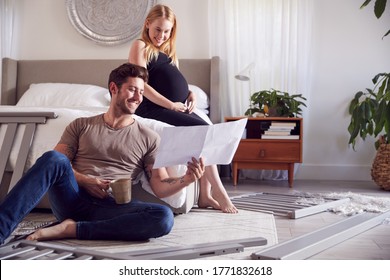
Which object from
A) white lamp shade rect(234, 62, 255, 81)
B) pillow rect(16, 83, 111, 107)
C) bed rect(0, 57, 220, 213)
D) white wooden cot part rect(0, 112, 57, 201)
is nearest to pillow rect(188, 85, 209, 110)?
bed rect(0, 57, 220, 213)

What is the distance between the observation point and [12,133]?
102 inches

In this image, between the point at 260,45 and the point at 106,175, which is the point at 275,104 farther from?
the point at 106,175

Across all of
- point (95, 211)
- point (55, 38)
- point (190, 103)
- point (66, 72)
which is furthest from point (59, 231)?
point (55, 38)

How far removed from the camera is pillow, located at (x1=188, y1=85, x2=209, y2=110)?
430cm

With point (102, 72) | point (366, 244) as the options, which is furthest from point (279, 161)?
point (366, 244)

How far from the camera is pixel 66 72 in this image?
4.79m

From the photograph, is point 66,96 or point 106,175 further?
point 66,96

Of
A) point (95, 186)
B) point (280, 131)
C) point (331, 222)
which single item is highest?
point (280, 131)

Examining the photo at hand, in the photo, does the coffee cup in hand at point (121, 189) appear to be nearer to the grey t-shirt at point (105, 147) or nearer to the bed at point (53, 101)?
the grey t-shirt at point (105, 147)

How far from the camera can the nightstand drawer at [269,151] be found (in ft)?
13.5

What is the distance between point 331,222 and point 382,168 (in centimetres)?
161

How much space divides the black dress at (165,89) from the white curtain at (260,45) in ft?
6.53

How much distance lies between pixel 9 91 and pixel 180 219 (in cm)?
299

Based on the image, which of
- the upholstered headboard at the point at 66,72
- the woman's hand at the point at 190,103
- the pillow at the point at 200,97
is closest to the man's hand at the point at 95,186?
the woman's hand at the point at 190,103
